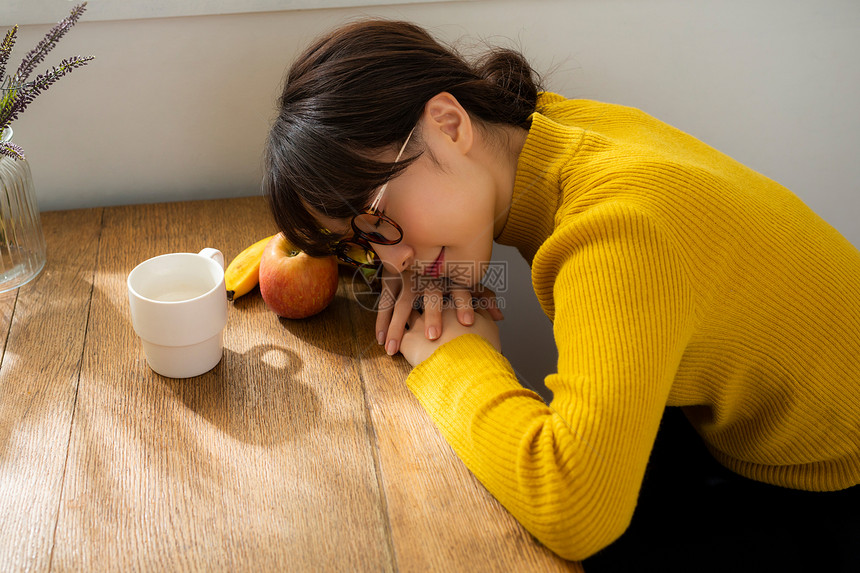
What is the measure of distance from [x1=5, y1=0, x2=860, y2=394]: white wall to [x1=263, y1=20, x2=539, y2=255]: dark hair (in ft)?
1.14

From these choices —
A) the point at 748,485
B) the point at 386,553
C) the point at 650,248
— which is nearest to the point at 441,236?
the point at 650,248

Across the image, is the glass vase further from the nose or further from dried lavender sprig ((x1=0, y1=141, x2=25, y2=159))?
the nose

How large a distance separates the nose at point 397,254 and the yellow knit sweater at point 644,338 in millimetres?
Result: 129

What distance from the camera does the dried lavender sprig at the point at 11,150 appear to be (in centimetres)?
86

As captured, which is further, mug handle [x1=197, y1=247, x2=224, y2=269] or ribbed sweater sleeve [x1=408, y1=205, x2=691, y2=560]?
mug handle [x1=197, y1=247, x2=224, y2=269]

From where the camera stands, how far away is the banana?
3.20 feet

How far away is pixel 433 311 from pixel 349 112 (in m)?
0.29

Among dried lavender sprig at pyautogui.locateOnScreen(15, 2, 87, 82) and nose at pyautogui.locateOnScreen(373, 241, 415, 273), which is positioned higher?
dried lavender sprig at pyautogui.locateOnScreen(15, 2, 87, 82)

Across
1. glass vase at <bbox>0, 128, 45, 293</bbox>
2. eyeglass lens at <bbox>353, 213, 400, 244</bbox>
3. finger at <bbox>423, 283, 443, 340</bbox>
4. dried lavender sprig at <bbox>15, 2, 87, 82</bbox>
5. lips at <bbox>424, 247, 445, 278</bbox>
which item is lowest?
glass vase at <bbox>0, 128, 45, 293</bbox>

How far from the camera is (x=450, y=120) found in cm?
86

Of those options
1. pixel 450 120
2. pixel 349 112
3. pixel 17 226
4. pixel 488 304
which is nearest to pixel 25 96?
pixel 17 226

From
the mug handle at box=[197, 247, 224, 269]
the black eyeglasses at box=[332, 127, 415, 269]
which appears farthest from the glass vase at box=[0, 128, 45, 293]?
the black eyeglasses at box=[332, 127, 415, 269]

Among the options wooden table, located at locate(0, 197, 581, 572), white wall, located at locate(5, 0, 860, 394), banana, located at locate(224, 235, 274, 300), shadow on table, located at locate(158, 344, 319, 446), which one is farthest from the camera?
white wall, located at locate(5, 0, 860, 394)

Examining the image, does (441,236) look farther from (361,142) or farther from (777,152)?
(777,152)
